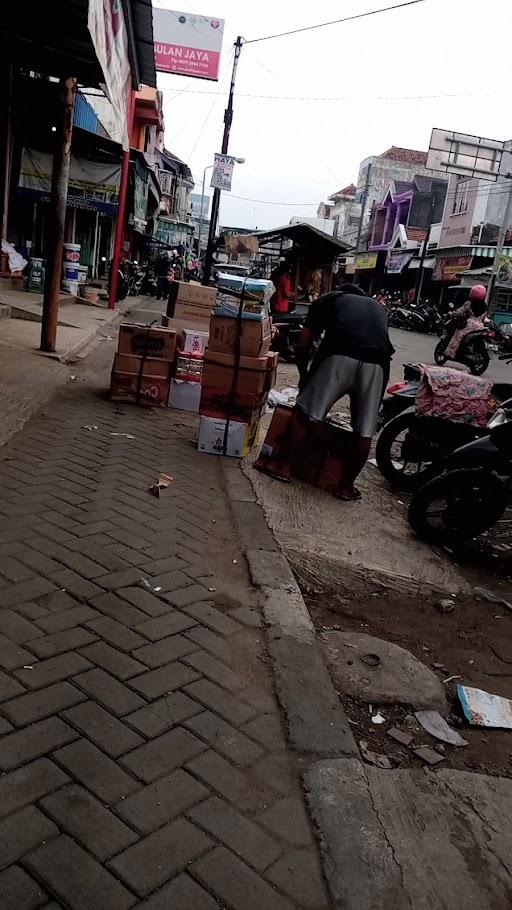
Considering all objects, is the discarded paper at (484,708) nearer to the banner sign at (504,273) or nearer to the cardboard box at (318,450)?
the cardboard box at (318,450)

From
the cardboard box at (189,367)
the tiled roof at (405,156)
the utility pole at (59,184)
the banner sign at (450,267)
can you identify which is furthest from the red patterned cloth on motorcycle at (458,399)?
the tiled roof at (405,156)

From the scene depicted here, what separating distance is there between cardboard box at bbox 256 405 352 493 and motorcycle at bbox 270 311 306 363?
6.68 metres

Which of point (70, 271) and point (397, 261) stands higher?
point (397, 261)

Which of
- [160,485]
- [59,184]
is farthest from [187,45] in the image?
[160,485]

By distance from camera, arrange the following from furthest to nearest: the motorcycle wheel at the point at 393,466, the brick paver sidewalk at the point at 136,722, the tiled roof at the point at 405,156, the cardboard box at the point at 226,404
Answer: the tiled roof at the point at 405,156 < the motorcycle wheel at the point at 393,466 < the cardboard box at the point at 226,404 < the brick paver sidewalk at the point at 136,722

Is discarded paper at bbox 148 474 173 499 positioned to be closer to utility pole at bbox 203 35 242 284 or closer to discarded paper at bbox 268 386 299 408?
discarded paper at bbox 268 386 299 408

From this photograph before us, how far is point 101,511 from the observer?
12.9 ft

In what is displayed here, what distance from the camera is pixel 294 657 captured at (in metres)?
2.84

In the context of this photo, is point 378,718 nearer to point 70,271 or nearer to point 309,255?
point 309,255

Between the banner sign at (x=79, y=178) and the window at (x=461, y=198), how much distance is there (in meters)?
25.3

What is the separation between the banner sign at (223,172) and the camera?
58.3 ft

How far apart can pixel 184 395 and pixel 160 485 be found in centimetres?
244

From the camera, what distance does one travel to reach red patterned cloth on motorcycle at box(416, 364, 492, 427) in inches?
201

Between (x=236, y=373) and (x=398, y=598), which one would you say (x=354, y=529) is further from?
(x=236, y=373)
